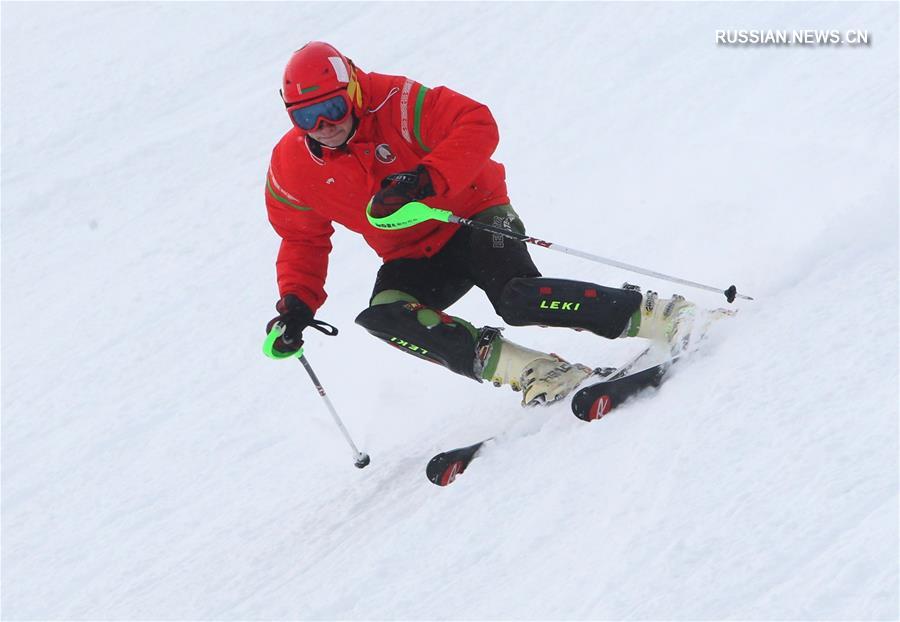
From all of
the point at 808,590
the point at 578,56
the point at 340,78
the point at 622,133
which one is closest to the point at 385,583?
the point at 808,590

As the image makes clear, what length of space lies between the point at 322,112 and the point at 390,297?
→ 0.90m

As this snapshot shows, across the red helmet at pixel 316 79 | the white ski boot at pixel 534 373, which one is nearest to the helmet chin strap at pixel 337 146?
the red helmet at pixel 316 79

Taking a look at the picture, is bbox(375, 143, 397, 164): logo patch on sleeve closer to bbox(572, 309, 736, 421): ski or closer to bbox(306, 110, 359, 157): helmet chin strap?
bbox(306, 110, 359, 157): helmet chin strap

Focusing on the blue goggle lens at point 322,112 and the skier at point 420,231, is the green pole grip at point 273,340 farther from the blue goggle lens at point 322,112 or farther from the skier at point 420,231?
the blue goggle lens at point 322,112

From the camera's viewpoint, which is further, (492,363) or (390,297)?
(390,297)

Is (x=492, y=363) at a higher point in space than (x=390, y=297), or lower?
lower

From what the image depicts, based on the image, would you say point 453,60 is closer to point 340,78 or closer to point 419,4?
point 419,4

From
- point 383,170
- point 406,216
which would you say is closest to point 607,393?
point 406,216

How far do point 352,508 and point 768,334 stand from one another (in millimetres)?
2135

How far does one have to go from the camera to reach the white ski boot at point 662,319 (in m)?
4.38

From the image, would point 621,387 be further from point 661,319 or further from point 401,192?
point 401,192

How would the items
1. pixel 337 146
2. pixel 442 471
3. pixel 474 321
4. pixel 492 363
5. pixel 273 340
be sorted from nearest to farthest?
pixel 442 471 → pixel 492 363 → pixel 337 146 → pixel 273 340 → pixel 474 321

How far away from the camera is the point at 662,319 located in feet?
14.6

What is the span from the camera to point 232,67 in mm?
13102
